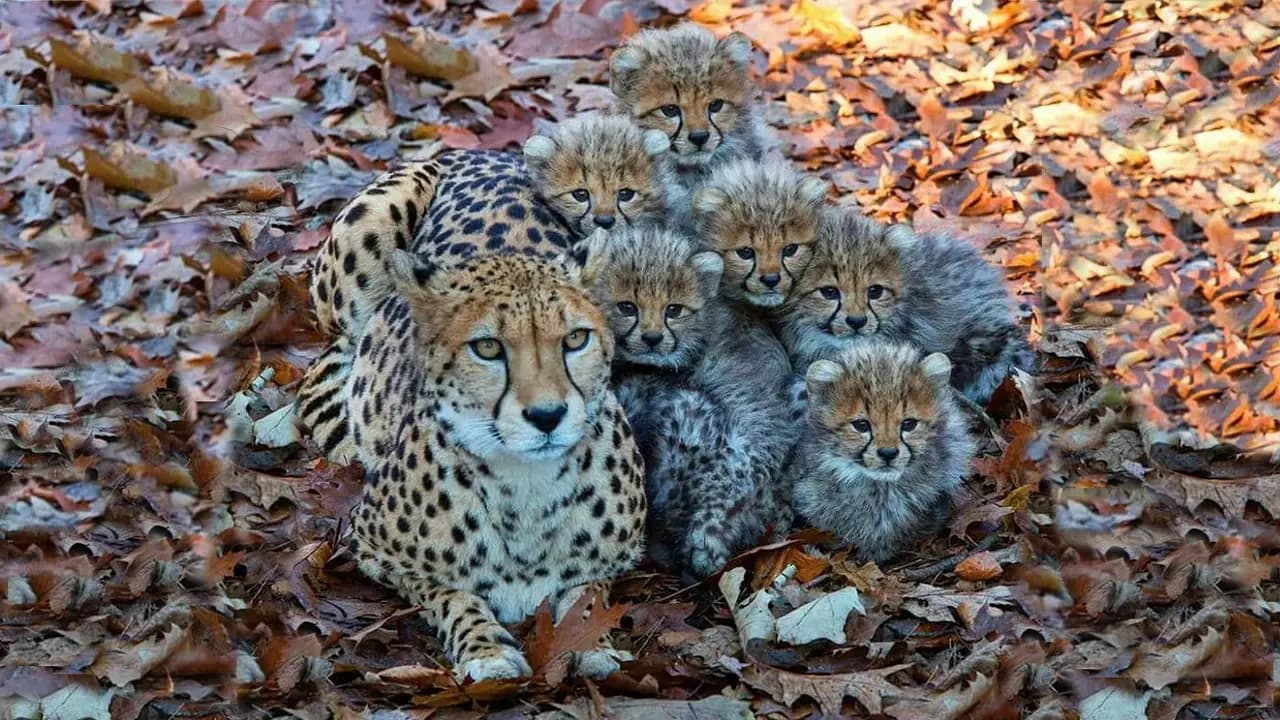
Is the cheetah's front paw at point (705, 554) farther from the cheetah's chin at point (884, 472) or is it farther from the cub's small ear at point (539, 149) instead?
the cub's small ear at point (539, 149)

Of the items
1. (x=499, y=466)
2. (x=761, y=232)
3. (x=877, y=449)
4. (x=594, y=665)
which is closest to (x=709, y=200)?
(x=761, y=232)

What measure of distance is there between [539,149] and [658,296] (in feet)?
3.08

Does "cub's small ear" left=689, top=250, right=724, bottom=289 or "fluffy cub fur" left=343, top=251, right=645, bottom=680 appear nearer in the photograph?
"fluffy cub fur" left=343, top=251, right=645, bottom=680

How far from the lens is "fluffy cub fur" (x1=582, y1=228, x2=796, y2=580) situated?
4.54m

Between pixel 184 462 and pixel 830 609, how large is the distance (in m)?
2.47

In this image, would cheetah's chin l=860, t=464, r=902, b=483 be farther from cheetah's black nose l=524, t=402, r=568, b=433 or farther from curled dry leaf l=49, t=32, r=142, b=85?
curled dry leaf l=49, t=32, r=142, b=85

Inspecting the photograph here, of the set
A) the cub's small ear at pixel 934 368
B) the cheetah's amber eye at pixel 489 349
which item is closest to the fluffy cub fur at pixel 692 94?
the cub's small ear at pixel 934 368

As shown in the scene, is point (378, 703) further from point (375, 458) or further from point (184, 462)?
point (184, 462)

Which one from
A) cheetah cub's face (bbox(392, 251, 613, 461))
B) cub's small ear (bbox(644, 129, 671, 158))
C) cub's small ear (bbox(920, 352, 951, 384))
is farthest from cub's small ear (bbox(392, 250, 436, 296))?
cub's small ear (bbox(920, 352, 951, 384))

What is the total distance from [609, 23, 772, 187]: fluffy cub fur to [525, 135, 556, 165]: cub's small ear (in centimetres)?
53

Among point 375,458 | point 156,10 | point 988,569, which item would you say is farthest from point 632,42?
point 156,10

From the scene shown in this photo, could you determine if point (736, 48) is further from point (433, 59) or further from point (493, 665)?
point (493, 665)

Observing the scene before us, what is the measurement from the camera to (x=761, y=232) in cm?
505

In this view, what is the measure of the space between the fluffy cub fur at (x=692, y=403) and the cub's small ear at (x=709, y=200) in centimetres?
21
